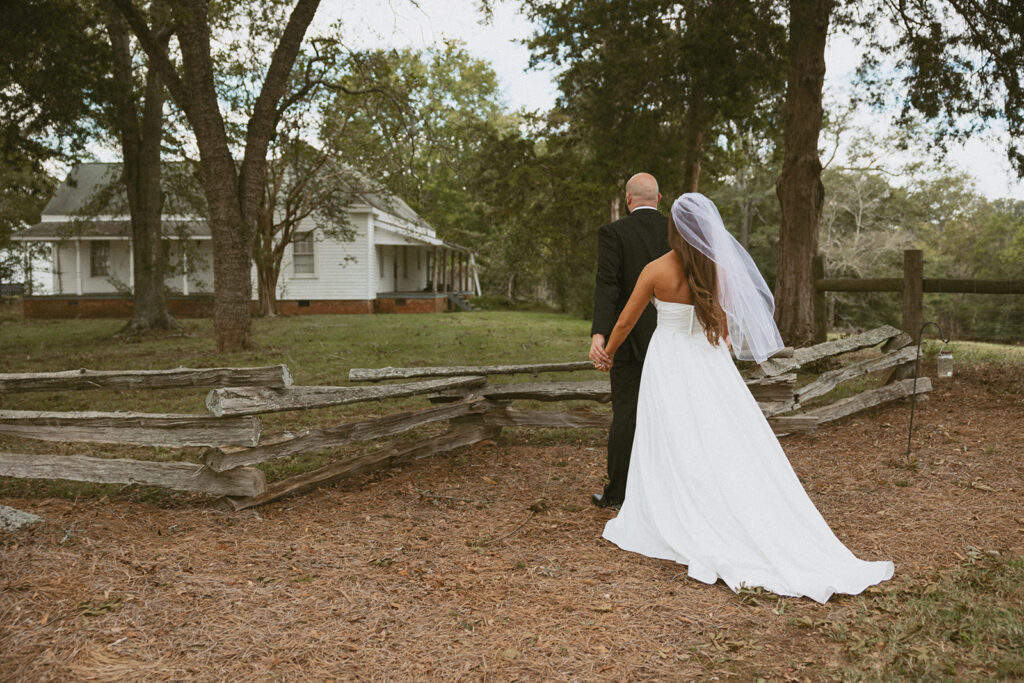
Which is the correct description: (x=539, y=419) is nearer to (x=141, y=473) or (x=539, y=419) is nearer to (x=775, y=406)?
(x=775, y=406)

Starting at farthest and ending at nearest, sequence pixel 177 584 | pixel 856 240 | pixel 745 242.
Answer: pixel 745 242, pixel 856 240, pixel 177 584

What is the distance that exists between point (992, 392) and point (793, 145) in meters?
4.35

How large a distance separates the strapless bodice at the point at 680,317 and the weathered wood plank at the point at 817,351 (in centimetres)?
264

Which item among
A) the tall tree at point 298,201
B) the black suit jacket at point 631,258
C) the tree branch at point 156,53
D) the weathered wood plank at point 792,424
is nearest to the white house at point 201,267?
the tall tree at point 298,201

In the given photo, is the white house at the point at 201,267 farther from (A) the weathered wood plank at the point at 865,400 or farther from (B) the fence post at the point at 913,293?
(A) the weathered wood plank at the point at 865,400

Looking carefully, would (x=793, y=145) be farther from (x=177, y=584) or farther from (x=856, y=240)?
(x=856, y=240)

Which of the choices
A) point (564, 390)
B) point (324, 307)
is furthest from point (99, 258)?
point (564, 390)

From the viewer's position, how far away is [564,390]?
719 centimetres

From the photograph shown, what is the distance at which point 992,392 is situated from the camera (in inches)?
378

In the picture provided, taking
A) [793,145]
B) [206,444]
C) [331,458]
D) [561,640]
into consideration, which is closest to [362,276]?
[793,145]

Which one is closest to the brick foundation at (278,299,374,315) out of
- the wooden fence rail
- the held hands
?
the wooden fence rail

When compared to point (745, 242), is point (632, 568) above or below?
below

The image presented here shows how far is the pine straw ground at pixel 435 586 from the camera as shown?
10.9ft

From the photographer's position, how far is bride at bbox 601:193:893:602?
163 inches
